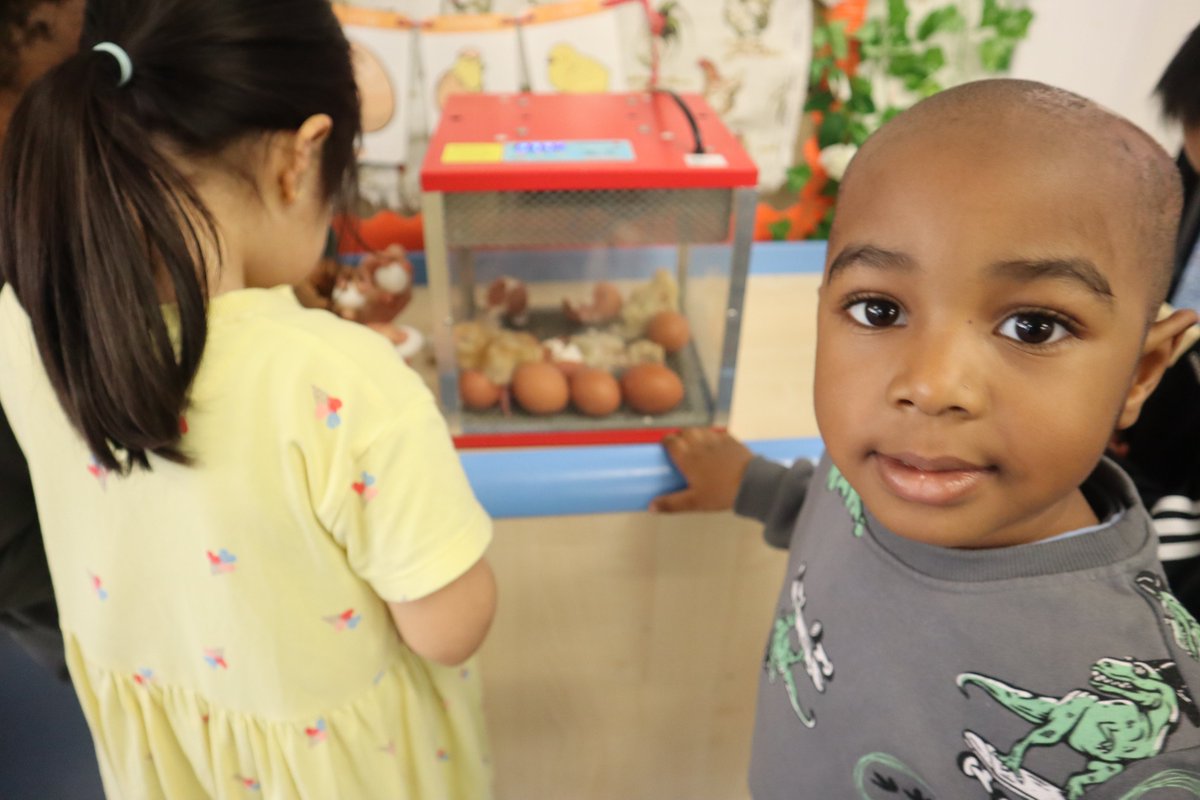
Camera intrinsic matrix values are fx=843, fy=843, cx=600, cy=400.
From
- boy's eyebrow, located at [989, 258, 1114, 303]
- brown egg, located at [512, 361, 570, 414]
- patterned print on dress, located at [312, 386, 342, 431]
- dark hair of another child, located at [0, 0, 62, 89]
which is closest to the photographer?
boy's eyebrow, located at [989, 258, 1114, 303]

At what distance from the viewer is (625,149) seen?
861 millimetres

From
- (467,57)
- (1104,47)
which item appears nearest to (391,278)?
(467,57)

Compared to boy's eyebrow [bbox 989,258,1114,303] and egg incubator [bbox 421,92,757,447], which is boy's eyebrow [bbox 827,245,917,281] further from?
egg incubator [bbox 421,92,757,447]

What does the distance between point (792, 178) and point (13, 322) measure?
1.24 metres

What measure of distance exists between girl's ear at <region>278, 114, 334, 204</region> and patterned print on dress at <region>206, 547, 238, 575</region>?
0.24m

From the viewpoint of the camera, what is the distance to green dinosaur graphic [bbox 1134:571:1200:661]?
426 millimetres

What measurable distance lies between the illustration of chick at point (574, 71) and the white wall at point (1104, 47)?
72 cm

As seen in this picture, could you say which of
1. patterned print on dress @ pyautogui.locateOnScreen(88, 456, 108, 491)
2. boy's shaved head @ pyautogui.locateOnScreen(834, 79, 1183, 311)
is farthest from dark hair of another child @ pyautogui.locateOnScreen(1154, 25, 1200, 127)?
patterned print on dress @ pyautogui.locateOnScreen(88, 456, 108, 491)

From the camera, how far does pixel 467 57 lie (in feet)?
4.39

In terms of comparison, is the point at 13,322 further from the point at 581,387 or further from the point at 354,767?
the point at 581,387

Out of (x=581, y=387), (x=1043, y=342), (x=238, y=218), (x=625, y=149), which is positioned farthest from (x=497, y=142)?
(x=1043, y=342)

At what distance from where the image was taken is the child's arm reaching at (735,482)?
742 mm

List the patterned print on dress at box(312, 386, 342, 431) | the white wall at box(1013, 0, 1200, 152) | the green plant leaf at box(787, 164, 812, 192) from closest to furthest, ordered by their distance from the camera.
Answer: the patterned print on dress at box(312, 386, 342, 431)
the white wall at box(1013, 0, 1200, 152)
the green plant leaf at box(787, 164, 812, 192)

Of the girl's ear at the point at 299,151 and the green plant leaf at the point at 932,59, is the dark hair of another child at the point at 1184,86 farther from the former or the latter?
the green plant leaf at the point at 932,59
